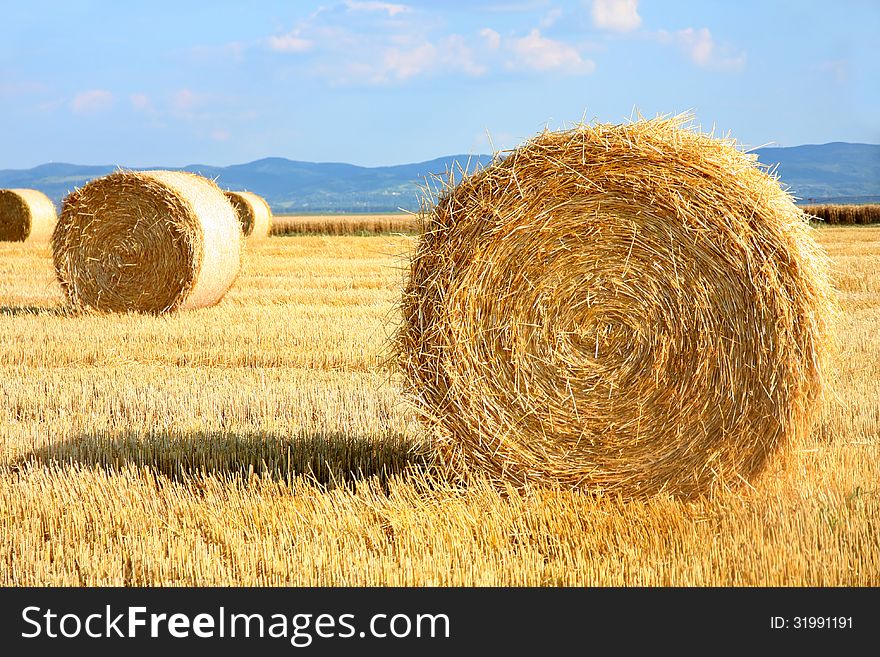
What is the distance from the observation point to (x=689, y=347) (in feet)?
17.6

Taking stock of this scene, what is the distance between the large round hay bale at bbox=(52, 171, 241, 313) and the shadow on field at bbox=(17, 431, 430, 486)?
244 inches

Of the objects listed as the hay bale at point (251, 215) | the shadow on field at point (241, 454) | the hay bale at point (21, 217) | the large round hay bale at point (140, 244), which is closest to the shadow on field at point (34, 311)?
the large round hay bale at point (140, 244)

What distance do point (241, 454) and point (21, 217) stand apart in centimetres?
2271

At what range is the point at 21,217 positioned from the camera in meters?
26.9

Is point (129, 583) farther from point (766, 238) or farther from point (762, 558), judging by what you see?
point (766, 238)

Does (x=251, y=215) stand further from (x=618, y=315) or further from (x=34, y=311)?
(x=618, y=315)

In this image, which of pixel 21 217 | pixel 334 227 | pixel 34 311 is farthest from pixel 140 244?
pixel 334 227

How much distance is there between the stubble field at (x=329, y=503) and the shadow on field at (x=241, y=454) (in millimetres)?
19

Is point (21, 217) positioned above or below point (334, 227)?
above

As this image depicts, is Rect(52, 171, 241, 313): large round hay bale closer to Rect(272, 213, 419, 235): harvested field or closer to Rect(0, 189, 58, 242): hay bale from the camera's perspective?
Rect(0, 189, 58, 242): hay bale

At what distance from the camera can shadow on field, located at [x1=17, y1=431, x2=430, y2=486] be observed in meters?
6.33

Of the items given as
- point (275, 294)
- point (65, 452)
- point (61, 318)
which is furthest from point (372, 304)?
point (65, 452)

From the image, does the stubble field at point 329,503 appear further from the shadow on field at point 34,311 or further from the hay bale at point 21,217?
the hay bale at point 21,217
